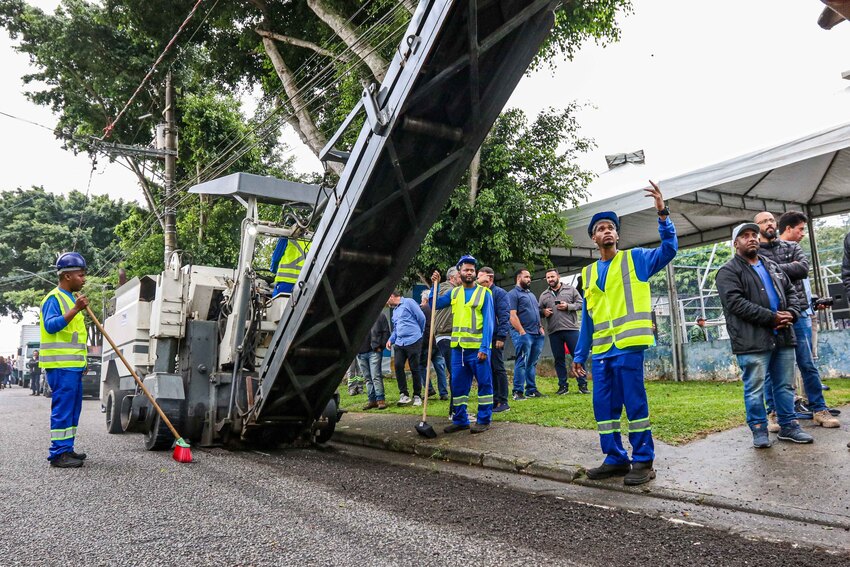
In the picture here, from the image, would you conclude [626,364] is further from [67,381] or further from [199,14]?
[199,14]

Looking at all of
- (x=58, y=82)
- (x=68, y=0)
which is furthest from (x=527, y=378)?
(x=58, y=82)

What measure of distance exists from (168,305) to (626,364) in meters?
5.31

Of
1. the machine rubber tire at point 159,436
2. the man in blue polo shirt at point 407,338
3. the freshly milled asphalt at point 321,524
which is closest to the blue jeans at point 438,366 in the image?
the man in blue polo shirt at point 407,338

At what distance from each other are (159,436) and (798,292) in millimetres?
6329

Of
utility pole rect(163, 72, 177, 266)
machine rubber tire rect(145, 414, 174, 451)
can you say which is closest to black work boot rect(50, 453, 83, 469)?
machine rubber tire rect(145, 414, 174, 451)

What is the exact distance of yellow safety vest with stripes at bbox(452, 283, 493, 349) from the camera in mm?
7004

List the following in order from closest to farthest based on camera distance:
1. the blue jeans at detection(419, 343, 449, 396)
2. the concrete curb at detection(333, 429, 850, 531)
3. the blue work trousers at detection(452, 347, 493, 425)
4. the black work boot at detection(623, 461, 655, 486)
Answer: the concrete curb at detection(333, 429, 850, 531) → the black work boot at detection(623, 461, 655, 486) → the blue work trousers at detection(452, 347, 493, 425) → the blue jeans at detection(419, 343, 449, 396)

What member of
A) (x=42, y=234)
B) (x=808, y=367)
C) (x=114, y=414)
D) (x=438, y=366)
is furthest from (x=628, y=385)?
(x=42, y=234)

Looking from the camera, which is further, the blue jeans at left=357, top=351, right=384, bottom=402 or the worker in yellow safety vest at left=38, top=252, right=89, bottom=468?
the blue jeans at left=357, top=351, right=384, bottom=402

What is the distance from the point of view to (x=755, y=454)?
4.88m

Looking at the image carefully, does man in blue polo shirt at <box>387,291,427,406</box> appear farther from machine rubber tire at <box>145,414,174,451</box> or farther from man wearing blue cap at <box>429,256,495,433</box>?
machine rubber tire at <box>145,414,174,451</box>

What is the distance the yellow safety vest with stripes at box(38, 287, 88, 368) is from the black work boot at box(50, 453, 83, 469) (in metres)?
0.82

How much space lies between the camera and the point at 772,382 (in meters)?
5.25

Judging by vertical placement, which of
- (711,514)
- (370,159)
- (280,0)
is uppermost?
(280,0)
